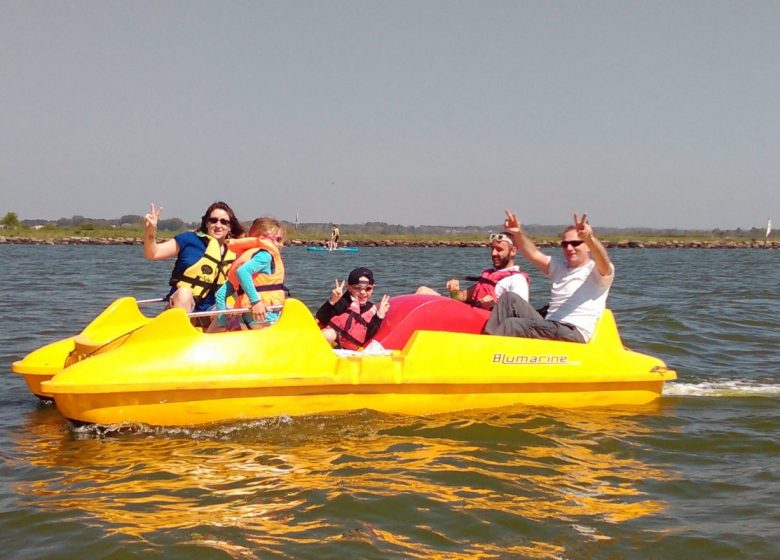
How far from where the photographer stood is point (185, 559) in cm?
372

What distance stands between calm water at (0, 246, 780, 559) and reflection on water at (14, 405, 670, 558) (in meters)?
0.01

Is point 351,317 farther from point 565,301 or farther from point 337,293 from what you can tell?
point 565,301

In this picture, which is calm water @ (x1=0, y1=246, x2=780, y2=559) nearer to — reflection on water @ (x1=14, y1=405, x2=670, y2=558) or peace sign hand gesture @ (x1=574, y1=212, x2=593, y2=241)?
reflection on water @ (x1=14, y1=405, x2=670, y2=558)

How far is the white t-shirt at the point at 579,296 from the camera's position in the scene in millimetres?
6609

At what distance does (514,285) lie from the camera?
691 centimetres

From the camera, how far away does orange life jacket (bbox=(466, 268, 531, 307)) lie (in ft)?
23.2

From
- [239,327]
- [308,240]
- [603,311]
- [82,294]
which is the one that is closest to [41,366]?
[239,327]

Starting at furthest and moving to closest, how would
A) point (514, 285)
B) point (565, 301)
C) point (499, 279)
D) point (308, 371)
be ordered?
point (499, 279) → point (514, 285) → point (565, 301) → point (308, 371)

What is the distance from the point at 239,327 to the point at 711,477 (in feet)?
11.9

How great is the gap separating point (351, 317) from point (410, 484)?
215 centimetres

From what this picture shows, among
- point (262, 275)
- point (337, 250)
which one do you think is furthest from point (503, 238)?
point (337, 250)

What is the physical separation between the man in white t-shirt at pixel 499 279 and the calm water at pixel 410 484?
1089 mm

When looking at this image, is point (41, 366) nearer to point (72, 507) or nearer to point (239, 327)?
point (239, 327)

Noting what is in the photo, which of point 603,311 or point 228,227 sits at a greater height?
point 228,227
